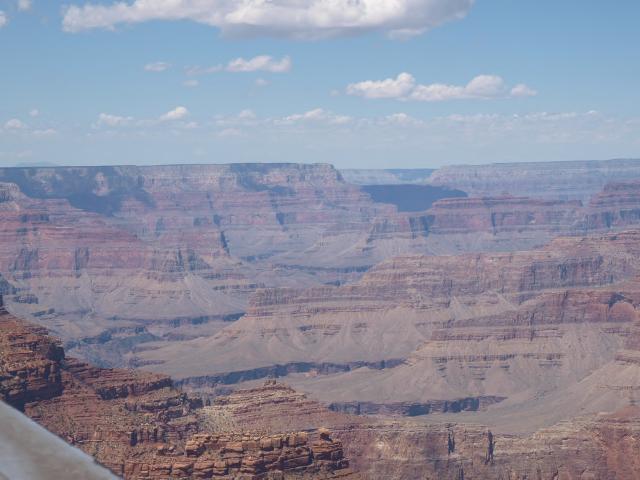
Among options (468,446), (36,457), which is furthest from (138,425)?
(36,457)

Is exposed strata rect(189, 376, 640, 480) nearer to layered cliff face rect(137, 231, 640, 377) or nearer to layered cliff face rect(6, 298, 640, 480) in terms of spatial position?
layered cliff face rect(6, 298, 640, 480)

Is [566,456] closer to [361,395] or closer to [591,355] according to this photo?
[361,395]

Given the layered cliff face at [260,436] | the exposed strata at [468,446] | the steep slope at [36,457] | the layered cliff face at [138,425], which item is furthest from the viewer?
the exposed strata at [468,446]

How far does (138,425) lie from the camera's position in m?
53.5

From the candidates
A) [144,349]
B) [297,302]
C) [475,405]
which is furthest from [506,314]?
[144,349]

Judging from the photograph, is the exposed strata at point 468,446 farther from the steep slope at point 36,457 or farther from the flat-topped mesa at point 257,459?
the steep slope at point 36,457

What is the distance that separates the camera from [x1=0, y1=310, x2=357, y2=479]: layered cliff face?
3462 cm

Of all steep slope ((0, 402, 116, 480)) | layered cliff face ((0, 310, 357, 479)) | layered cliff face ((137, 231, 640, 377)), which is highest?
steep slope ((0, 402, 116, 480))

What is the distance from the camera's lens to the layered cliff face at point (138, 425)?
3462cm

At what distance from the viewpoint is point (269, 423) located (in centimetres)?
7288

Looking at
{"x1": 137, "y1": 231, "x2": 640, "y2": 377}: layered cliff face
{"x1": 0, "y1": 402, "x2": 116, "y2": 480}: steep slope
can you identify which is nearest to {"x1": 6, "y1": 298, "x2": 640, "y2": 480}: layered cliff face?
{"x1": 0, "y1": 402, "x2": 116, "y2": 480}: steep slope

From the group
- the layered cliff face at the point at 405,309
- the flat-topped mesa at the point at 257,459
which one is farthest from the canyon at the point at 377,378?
the layered cliff face at the point at 405,309

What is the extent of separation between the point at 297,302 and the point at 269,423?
106 m

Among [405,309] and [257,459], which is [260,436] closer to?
[257,459]
